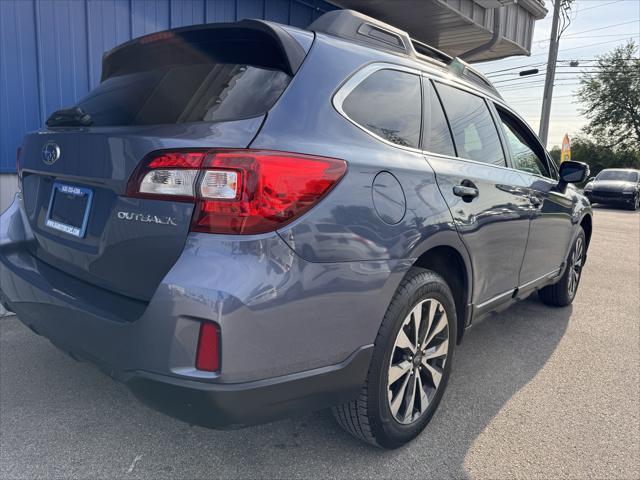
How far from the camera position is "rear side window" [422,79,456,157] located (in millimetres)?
2434

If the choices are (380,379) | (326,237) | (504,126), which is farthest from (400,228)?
(504,126)

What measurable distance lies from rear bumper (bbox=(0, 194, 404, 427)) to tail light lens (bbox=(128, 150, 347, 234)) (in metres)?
0.07

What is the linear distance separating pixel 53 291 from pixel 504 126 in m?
2.91

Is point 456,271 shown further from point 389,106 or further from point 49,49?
point 49,49

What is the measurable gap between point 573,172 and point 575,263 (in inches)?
46.5

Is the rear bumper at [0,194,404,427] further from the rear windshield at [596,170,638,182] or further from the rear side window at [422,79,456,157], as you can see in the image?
the rear windshield at [596,170,638,182]

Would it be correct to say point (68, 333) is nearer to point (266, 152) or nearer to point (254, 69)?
point (266, 152)

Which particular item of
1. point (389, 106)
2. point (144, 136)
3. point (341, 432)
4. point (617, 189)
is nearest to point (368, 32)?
point (389, 106)

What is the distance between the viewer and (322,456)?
220cm

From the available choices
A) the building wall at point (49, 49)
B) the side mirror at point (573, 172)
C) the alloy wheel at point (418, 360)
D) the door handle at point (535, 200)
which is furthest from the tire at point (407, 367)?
the building wall at point (49, 49)

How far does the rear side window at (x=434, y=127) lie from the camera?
2434 millimetres

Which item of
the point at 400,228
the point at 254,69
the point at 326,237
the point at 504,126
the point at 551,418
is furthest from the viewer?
the point at 504,126

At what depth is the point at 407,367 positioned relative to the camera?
7.34 ft

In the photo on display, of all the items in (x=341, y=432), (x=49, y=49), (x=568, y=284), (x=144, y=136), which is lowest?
(x=341, y=432)
